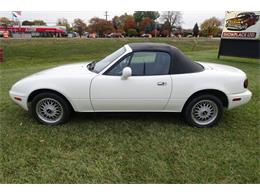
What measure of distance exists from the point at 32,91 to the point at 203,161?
9.19ft

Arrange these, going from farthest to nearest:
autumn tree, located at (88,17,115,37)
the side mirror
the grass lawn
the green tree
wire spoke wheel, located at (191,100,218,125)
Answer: autumn tree, located at (88,17,115,37) < the green tree < wire spoke wheel, located at (191,100,218,125) < the side mirror < the grass lawn

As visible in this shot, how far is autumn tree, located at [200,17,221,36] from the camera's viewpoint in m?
56.7

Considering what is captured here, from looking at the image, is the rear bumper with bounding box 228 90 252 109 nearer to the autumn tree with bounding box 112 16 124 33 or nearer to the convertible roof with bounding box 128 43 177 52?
the convertible roof with bounding box 128 43 177 52

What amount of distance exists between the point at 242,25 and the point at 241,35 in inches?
23.1

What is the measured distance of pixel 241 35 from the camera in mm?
12891

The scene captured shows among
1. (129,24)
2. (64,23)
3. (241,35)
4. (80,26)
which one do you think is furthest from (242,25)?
(64,23)

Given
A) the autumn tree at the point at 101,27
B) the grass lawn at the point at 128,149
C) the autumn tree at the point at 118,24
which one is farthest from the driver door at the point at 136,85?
the autumn tree at the point at 118,24

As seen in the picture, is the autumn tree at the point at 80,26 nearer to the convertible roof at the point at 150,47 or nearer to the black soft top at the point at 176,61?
the convertible roof at the point at 150,47

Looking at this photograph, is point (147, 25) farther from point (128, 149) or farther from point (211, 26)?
point (128, 149)

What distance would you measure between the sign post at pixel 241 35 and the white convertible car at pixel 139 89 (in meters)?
10.2

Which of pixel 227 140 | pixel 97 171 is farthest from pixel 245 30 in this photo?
pixel 97 171

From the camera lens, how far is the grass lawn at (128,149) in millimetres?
2639

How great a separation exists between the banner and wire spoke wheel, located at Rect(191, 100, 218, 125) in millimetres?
10734

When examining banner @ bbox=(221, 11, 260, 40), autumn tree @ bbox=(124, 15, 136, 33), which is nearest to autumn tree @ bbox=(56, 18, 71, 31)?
autumn tree @ bbox=(124, 15, 136, 33)
